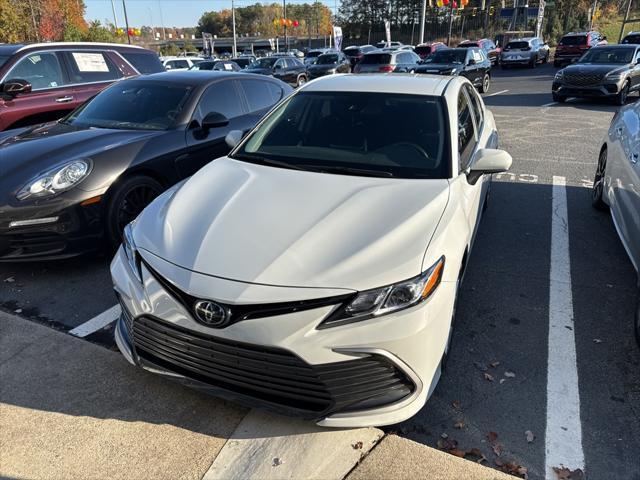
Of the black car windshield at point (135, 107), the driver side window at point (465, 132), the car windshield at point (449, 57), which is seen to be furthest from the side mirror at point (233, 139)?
the car windshield at point (449, 57)

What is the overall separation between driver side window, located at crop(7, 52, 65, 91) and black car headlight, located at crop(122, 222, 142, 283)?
503cm

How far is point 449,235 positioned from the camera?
8.38 ft

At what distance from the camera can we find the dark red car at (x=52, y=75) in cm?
615

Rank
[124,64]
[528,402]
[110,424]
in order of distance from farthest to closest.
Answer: [124,64]
[528,402]
[110,424]

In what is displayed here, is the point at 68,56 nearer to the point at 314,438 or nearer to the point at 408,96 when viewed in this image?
the point at 408,96

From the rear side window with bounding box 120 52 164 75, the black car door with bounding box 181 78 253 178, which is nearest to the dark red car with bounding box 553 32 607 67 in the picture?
the rear side window with bounding box 120 52 164 75

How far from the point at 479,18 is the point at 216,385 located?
270 feet

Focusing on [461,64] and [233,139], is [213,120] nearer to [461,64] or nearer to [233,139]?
[233,139]

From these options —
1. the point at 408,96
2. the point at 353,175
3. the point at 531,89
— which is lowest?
the point at 531,89

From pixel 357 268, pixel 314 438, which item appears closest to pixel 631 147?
pixel 357 268

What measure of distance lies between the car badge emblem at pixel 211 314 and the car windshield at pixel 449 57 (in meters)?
16.3

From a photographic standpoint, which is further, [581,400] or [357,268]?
[581,400]

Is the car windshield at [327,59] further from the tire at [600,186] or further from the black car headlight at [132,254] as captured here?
the black car headlight at [132,254]

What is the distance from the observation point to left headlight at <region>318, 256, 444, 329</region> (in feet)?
6.85
